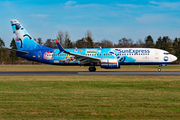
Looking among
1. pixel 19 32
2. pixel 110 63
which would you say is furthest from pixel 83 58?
pixel 19 32

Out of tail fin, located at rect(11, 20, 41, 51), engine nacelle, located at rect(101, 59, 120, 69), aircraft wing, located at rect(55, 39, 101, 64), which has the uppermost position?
tail fin, located at rect(11, 20, 41, 51)

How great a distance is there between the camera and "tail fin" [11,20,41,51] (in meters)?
37.1

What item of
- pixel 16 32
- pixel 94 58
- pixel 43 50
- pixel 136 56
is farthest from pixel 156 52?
pixel 16 32

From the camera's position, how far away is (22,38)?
3744 cm

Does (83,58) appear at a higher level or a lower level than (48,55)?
lower

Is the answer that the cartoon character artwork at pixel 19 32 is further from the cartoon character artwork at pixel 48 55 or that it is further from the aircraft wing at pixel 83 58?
the aircraft wing at pixel 83 58

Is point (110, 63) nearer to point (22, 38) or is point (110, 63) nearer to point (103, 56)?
point (103, 56)

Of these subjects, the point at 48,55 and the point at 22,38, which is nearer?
the point at 48,55

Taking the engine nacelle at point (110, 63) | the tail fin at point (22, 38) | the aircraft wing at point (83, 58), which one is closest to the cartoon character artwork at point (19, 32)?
the tail fin at point (22, 38)

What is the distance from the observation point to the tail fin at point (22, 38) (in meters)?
37.1

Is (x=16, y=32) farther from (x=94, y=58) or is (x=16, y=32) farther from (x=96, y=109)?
(x=96, y=109)

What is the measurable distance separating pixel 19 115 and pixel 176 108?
6571 mm

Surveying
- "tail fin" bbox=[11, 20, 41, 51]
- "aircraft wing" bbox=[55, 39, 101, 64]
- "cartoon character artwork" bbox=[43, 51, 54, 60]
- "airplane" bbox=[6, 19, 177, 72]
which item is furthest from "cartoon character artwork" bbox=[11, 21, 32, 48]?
"aircraft wing" bbox=[55, 39, 101, 64]

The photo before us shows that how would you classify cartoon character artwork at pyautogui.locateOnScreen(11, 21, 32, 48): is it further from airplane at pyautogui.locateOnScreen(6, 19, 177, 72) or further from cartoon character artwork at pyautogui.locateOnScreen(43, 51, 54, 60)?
cartoon character artwork at pyautogui.locateOnScreen(43, 51, 54, 60)
